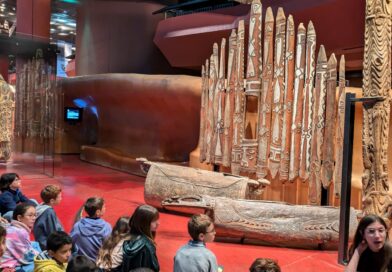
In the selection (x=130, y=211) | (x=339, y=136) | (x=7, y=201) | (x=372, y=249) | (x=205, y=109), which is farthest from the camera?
(x=205, y=109)

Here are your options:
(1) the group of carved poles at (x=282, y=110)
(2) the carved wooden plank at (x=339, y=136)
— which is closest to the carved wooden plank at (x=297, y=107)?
(1) the group of carved poles at (x=282, y=110)

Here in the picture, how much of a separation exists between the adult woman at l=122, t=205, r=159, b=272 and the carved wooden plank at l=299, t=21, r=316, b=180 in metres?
2.91

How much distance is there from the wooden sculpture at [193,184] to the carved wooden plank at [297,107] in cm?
44

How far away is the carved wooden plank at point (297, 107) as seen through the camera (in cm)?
530

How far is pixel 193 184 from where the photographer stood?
6.07 meters

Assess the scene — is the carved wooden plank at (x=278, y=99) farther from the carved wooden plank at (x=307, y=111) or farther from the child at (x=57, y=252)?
the child at (x=57, y=252)

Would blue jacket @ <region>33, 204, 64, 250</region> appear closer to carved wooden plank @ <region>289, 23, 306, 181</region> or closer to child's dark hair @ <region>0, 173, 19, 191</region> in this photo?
child's dark hair @ <region>0, 173, 19, 191</region>

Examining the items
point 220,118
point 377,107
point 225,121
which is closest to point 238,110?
point 225,121

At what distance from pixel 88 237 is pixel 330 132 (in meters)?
3.11

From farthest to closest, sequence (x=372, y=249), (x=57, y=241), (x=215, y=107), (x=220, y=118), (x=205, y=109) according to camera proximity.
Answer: (x=205, y=109) < (x=215, y=107) < (x=220, y=118) < (x=57, y=241) < (x=372, y=249)

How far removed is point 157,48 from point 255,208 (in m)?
8.44

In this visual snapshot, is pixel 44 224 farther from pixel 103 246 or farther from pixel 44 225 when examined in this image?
pixel 103 246

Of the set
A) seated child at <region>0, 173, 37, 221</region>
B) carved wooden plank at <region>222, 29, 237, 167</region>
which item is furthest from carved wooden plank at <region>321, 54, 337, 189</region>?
seated child at <region>0, 173, 37, 221</region>

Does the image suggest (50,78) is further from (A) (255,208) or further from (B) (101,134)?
(A) (255,208)
